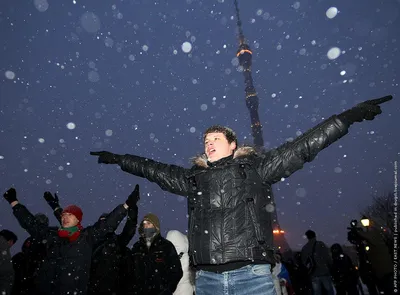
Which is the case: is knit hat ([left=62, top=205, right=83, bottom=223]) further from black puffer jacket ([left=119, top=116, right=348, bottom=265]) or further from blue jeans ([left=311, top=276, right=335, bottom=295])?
blue jeans ([left=311, top=276, right=335, bottom=295])

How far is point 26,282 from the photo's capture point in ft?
17.3

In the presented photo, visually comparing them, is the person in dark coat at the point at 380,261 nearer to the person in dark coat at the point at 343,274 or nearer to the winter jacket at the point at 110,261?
the person in dark coat at the point at 343,274

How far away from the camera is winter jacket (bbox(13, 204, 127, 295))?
12.4 ft

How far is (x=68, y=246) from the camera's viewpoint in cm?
406

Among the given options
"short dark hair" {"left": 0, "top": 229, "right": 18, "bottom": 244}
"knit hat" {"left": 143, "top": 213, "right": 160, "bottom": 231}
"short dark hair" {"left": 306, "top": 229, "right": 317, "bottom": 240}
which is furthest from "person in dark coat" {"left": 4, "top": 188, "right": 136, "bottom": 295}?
"short dark hair" {"left": 306, "top": 229, "right": 317, "bottom": 240}

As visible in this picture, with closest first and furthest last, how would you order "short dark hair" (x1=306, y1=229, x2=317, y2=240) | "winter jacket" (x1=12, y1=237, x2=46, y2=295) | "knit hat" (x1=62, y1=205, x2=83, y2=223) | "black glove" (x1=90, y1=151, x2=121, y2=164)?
"black glove" (x1=90, y1=151, x2=121, y2=164), "knit hat" (x1=62, y1=205, x2=83, y2=223), "winter jacket" (x1=12, y1=237, x2=46, y2=295), "short dark hair" (x1=306, y1=229, x2=317, y2=240)

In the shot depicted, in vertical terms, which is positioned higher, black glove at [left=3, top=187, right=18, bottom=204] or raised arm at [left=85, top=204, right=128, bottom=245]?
black glove at [left=3, top=187, right=18, bottom=204]

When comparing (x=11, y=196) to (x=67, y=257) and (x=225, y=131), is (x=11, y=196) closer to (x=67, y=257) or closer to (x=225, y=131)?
(x=67, y=257)

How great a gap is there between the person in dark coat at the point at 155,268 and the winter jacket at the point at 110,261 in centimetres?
31

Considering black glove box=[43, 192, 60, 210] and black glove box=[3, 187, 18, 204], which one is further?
black glove box=[43, 192, 60, 210]

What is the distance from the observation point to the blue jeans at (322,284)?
732 cm

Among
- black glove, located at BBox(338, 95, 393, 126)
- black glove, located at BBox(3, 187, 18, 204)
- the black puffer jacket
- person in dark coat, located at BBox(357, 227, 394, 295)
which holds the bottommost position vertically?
person in dark coat, located at BBox(357, 227, 394, 295)

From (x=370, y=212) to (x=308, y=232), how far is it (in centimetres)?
4447

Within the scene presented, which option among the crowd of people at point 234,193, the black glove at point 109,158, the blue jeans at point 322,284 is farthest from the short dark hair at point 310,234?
the black glove at point 109,158
